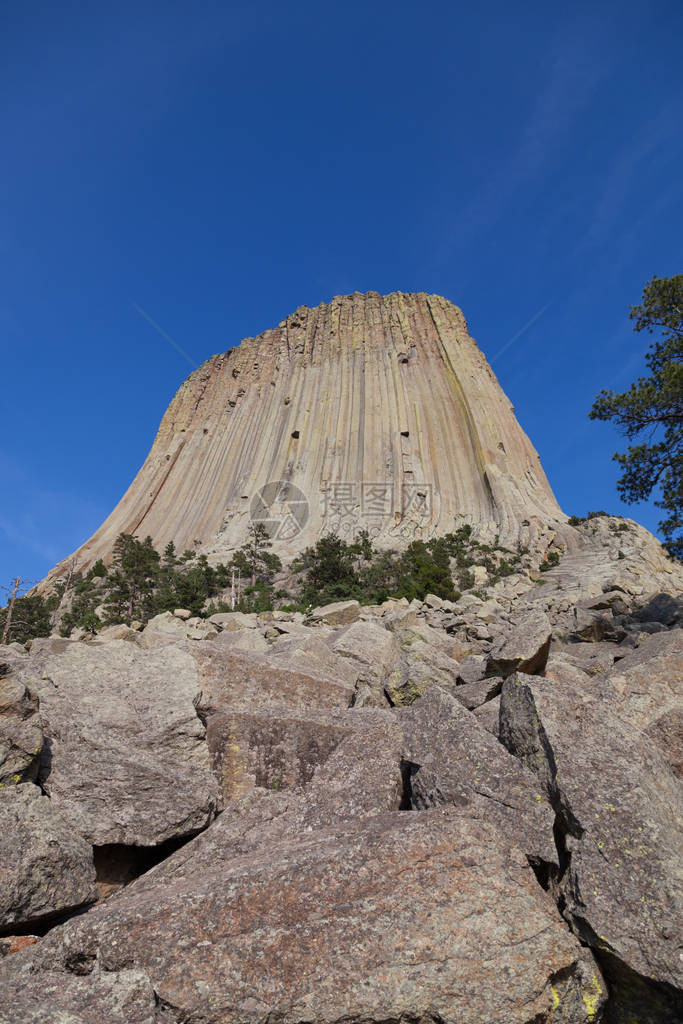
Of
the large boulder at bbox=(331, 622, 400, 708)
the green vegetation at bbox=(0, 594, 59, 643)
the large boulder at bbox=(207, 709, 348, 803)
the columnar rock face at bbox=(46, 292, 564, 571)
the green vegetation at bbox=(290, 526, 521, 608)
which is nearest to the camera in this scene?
the large boulder at bbox=(207, 709, 348, 803)

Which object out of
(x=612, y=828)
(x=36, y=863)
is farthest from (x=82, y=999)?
(x=612, y=828)

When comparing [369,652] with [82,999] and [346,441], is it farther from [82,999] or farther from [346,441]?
[346,441]

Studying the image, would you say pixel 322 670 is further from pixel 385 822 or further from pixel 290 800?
pixel 385 822

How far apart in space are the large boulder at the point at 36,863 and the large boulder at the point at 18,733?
16cm

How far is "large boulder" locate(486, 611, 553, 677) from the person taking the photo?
5637mm

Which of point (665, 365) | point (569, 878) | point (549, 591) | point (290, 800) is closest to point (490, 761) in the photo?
point (569, 878)

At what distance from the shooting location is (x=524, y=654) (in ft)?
18.5

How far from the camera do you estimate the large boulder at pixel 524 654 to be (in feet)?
18.5

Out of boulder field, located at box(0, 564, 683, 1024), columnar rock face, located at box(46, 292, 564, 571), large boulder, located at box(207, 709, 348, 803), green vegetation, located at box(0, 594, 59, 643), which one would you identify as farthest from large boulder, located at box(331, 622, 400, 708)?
columnar rock face, located at box(46, 292, 564, 571)

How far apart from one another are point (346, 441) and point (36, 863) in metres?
55.6

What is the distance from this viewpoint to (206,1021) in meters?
2.35

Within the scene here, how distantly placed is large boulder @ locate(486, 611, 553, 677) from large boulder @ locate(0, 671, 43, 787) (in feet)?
13.8

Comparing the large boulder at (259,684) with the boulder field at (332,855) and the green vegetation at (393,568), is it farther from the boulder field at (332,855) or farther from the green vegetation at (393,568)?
the green vegetation at (393,568)

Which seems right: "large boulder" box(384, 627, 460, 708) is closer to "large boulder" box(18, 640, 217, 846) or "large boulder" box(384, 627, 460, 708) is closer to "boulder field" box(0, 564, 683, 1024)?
"boulder field" box(0, 564, 683, 1024)
